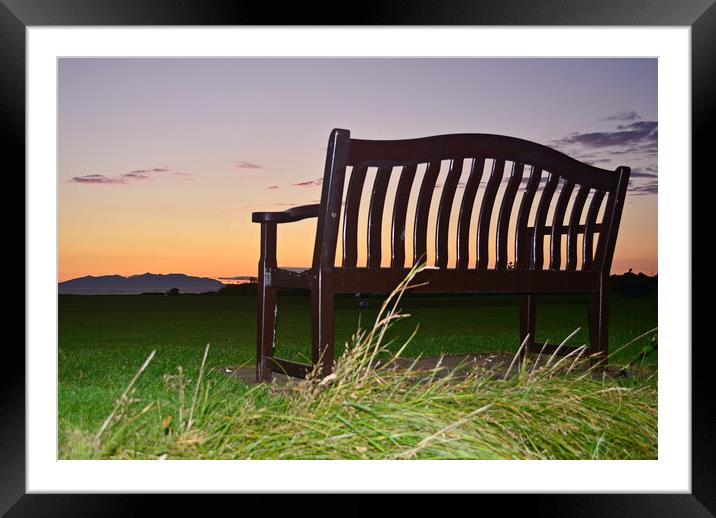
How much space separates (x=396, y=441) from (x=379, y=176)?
116 cm

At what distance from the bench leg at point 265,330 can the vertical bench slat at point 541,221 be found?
127cm

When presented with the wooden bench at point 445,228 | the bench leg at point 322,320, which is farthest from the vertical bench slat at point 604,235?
the bench leg at point 322,320

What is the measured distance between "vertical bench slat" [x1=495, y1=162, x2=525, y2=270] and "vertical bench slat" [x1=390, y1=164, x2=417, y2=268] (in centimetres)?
57

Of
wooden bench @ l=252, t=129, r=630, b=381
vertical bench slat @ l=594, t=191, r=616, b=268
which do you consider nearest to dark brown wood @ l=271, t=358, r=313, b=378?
wooden bench @ l=252, t=129, r=630, b=381

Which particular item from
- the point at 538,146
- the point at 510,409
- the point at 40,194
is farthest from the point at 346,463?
the point at 538,146

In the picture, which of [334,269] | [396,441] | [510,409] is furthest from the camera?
[334,269]

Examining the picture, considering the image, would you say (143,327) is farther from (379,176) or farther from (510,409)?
(510,409)

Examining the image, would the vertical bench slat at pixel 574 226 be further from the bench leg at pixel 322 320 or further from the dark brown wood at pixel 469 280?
the bench leg at pixel 322 320

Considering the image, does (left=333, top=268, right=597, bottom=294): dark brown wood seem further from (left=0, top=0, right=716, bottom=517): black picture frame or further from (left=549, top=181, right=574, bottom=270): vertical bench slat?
(left=0, top=0, right=716, bottom=517): black picture frame

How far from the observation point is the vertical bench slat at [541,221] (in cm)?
349

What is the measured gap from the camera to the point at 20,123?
2.00m

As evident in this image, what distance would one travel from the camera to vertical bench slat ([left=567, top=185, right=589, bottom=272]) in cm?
367

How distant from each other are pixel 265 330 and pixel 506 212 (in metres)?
1.27
